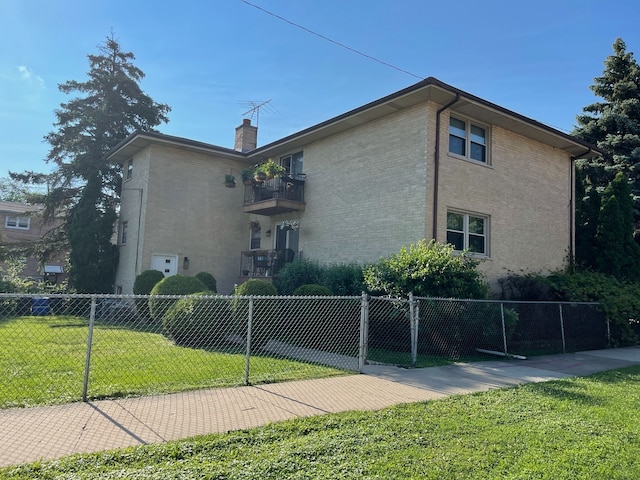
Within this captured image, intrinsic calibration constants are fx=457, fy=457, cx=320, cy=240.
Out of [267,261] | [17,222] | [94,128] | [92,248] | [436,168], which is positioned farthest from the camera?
[17,222]

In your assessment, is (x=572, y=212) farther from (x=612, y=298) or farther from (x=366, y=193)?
(x=366, y=193)

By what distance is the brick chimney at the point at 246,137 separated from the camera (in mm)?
21297

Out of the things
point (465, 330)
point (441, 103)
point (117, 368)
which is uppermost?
point (441, 103)

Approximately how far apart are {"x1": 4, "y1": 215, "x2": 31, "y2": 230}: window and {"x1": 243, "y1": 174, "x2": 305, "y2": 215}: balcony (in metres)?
30.2

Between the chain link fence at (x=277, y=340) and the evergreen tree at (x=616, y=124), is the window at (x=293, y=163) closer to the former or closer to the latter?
the chain link fence at (x=277, y=340)

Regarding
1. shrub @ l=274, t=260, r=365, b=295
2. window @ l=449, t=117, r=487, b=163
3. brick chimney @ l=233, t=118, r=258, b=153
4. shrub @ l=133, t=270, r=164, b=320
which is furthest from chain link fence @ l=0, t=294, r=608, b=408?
brick chimney @ l=233, t=118, r=258, b=153

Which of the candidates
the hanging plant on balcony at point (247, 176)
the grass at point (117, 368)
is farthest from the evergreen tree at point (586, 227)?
the grass at point (117, 368)

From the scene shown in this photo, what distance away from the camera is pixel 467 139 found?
1395cm

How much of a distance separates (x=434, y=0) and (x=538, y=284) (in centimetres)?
850

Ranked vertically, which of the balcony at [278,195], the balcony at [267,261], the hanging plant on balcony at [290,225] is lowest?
the balcony at [267,261]

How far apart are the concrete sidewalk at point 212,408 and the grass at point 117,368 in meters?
0.43

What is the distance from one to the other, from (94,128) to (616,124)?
27576 mm

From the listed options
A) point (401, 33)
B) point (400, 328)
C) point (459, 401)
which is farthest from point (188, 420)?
point (401, 33)

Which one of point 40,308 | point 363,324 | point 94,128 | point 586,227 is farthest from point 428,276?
point 94,128
